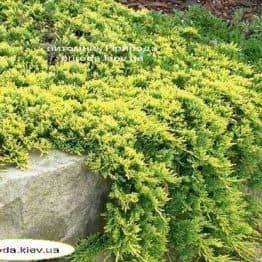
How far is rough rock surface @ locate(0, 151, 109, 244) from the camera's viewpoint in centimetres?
282

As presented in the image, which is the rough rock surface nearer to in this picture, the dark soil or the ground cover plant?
the ground cover plant

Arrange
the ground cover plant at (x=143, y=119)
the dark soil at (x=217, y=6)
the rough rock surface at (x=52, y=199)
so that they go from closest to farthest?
the rough rock surface at (x=52, y=199)
the ground cover plant at (x=143, y=119)
the dark soil at (x=217, y=6)

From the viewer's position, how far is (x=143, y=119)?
3277 mm

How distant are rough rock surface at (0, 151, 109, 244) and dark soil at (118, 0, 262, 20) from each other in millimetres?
2141

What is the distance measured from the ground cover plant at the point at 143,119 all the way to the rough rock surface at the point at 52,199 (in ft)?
0.20

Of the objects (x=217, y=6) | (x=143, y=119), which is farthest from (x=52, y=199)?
(x=217, y=6)

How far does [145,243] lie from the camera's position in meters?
3.13

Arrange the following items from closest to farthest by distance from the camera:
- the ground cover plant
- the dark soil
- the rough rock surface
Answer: the rough rock surface < the ground cover plant < the dark soil

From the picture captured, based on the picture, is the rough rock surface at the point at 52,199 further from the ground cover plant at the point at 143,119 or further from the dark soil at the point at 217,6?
the dark soil at the point at 217,6

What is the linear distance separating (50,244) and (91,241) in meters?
0.23

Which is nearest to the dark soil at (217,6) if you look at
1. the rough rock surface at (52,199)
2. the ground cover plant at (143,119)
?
the ground cover plant at (143,119)

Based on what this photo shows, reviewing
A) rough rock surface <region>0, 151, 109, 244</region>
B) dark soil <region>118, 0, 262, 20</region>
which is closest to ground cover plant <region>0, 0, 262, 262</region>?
rough rock surface <region>0, 151, 109, 244</region>

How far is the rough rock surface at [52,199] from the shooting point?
2820 mm

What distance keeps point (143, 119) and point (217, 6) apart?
2156 mm
